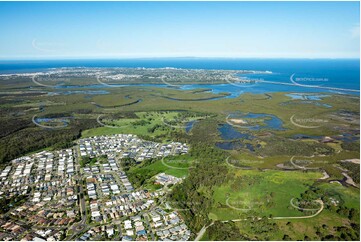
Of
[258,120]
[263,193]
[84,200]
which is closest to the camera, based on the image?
[84,200]

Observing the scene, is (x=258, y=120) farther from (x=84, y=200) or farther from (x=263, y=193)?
(x=84, y=200)

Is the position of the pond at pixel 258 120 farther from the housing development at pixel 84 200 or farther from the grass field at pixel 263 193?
the grass field at pixel 263 193

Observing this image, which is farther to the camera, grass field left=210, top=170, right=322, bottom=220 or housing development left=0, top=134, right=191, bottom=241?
grass field left=210, top=170, right=322, bottom=220

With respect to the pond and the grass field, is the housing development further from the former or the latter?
the pond

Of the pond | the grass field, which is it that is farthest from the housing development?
the pond

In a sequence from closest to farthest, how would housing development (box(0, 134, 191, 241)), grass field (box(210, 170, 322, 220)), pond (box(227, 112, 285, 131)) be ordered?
1. housing development (box(0, 134, 191, 241))
2. grass field (box(210, 170, 322, 220))
3. pond (box(227, 112, 285, 131))

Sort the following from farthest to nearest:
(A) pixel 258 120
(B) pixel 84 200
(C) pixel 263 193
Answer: (A) pixel 258 120
(C) pixel 263 193
(B) pixel 84 200

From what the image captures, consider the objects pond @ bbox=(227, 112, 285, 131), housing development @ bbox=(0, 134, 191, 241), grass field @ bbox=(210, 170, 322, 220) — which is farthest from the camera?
pond @ bbox=(227, 112, 285, 131)

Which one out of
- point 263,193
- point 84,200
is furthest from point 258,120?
point 84,200

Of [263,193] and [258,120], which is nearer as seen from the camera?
[263,193]
